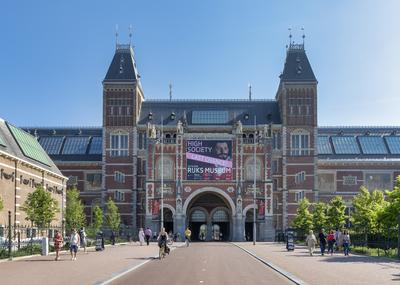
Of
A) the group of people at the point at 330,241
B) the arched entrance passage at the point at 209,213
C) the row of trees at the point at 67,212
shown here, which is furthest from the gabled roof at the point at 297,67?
the group of people at the point at 330,241

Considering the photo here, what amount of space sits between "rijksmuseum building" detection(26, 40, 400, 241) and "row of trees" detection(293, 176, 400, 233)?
847 centimetres

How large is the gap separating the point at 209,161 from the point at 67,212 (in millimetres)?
20597

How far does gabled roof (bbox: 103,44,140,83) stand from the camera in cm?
10031

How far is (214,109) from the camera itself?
348 ft

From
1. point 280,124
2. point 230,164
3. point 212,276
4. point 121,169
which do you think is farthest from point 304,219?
point 212,276

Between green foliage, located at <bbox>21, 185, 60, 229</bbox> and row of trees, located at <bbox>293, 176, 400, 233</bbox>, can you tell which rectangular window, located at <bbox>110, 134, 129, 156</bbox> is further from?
green foliage, located at <bbox>21, 185, 60, 229</bbox>

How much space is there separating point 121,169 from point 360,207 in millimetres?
45487

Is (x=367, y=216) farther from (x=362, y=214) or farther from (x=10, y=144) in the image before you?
(x=10, y=144)

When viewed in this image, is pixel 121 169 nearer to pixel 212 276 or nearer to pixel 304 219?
pixel 304 219

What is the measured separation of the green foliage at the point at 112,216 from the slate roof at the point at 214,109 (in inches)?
633

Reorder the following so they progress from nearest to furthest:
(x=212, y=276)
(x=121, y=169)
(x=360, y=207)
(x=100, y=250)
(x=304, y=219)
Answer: (x=212, y=276)
(x=100, y=250)
(x=360, y=207)
(x=304, y=219)
(x=121, y=169)

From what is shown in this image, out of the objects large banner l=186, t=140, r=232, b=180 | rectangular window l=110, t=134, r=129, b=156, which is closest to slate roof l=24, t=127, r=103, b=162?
rectangular window l=110, t=134, r=129, b=156

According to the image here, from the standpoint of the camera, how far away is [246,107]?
10669cm

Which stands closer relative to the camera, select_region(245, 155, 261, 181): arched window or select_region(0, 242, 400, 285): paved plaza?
select_region(0, 242, 400, 285): paved plaza
